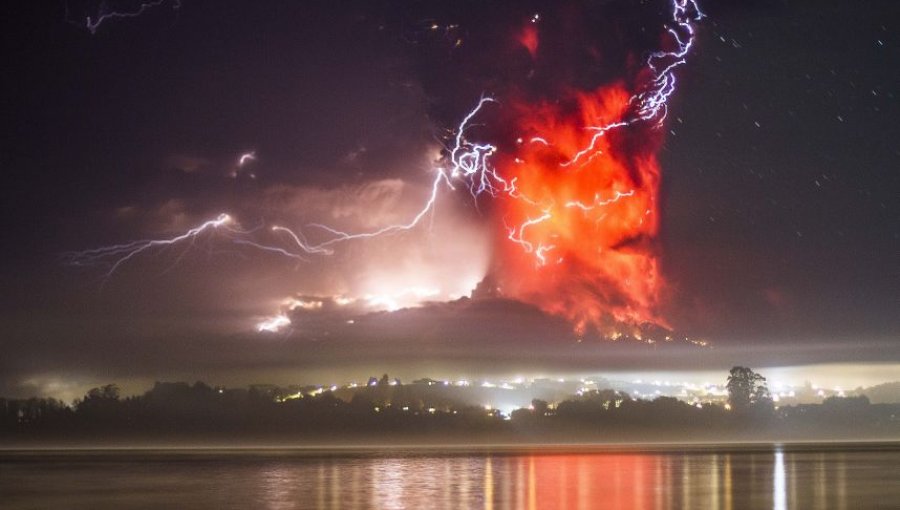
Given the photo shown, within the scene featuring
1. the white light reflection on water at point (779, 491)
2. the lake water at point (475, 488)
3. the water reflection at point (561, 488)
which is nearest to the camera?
the white light reflection on water at point (779, 491)

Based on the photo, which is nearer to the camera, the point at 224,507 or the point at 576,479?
the point at 224,507

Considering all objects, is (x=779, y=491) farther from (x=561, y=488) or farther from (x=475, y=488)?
(x=475, y=488)

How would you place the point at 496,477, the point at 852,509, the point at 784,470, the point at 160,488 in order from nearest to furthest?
Result: the point at 852,509, the point at 160,488, the point at 496,477, the point at 784,470

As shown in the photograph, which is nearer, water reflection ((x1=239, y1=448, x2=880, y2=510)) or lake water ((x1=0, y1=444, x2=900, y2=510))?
water reflection ((x1=239, y1=448, x2=880, y2=510))

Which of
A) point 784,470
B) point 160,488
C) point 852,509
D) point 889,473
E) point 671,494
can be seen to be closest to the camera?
point 852,509

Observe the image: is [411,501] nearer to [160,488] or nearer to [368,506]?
[368,506]

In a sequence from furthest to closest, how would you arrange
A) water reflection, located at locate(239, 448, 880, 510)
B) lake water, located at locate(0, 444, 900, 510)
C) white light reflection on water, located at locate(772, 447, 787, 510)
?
lake water, located at locate(0, 444, 900, 510) → water reflection, located at locate(239, 448, 880, 510) → white light reflection on water, located at locate(772, 447, 787, 510)

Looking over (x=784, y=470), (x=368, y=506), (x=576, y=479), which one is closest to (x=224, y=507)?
(x=368, y=506)

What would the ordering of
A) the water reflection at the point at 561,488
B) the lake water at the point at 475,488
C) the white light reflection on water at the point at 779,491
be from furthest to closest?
the lake water at the point at 475,488
the water reflection at the point at 561,488
the white light reflection on water at the point at 779,491

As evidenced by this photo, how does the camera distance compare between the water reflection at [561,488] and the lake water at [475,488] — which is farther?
the lake water at [475,488]

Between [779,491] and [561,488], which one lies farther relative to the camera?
[561,488]

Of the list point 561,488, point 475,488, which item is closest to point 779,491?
point 561,488
